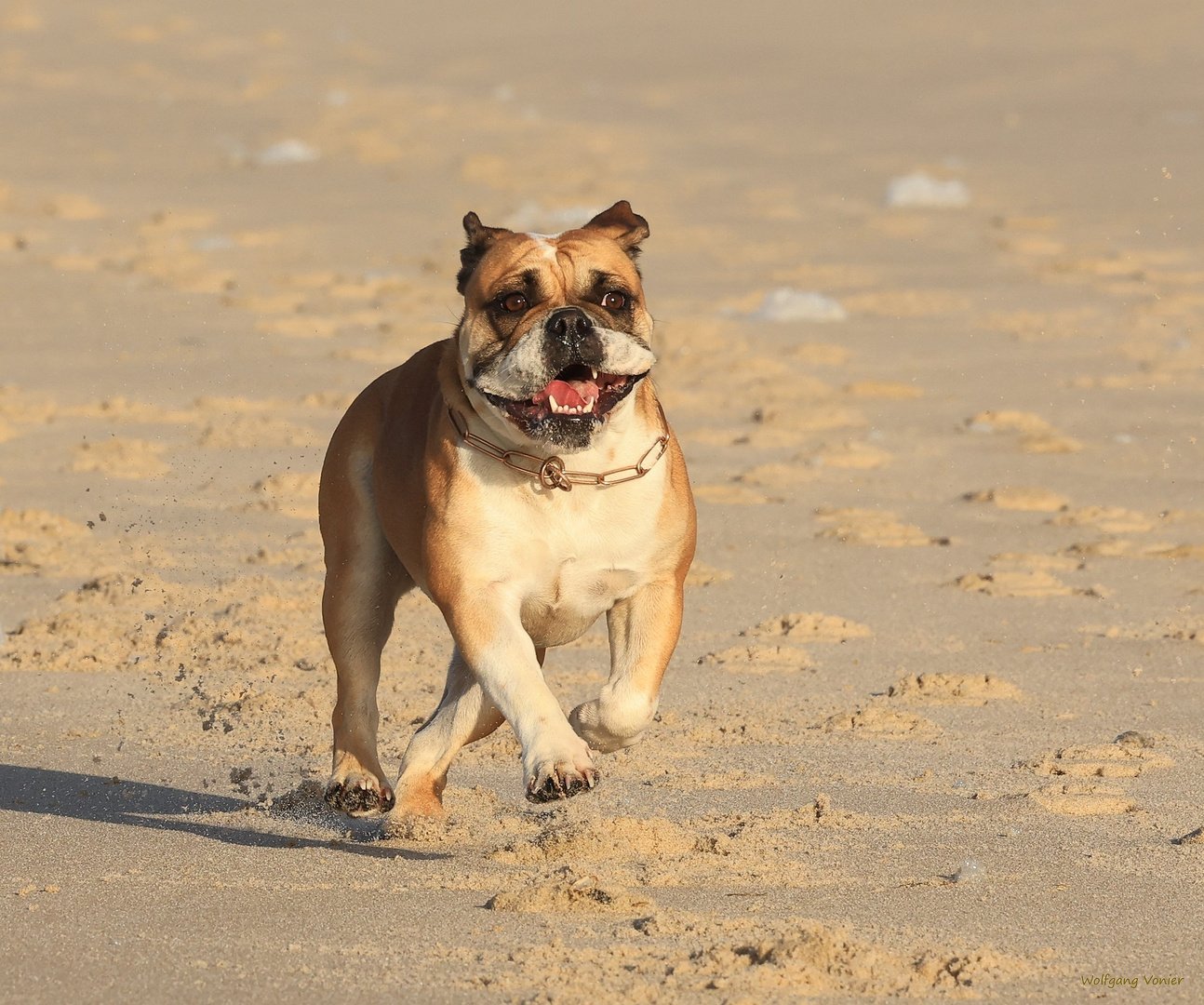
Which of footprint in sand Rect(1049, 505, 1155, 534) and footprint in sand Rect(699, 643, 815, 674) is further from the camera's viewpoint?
footprint in sand Rect(1049, 505, 1155, 534)

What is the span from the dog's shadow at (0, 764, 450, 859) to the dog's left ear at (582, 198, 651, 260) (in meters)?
1.74

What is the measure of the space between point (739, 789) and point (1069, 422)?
20.1ft

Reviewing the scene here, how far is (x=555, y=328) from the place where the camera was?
4.87 m

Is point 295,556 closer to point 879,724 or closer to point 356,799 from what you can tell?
point 879,724

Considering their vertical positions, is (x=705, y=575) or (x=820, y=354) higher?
(x=820, y=354)

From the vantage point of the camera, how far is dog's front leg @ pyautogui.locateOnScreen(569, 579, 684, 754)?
5125mm

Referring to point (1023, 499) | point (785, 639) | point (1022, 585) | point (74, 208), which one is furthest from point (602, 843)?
point (74, 208)

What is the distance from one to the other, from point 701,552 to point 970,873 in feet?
13.9

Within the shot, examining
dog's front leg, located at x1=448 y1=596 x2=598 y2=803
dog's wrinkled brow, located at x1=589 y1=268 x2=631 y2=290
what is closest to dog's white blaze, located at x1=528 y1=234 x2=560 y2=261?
dog's wrinkled brow, located at x1=589 y1=268 x2=631 y2=290

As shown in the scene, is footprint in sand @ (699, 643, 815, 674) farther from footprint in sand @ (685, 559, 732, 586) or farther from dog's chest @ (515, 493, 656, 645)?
dog's chest @ (515, 493, 656, 645)

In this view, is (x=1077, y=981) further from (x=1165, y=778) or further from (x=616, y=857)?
(x=1165, y=778)

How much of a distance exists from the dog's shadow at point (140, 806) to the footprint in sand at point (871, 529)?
159 inches

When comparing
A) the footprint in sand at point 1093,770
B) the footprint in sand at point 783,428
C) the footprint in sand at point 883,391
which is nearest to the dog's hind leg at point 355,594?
the footprint in sand at point 1093,770

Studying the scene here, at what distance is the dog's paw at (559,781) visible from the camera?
4.47 metres
